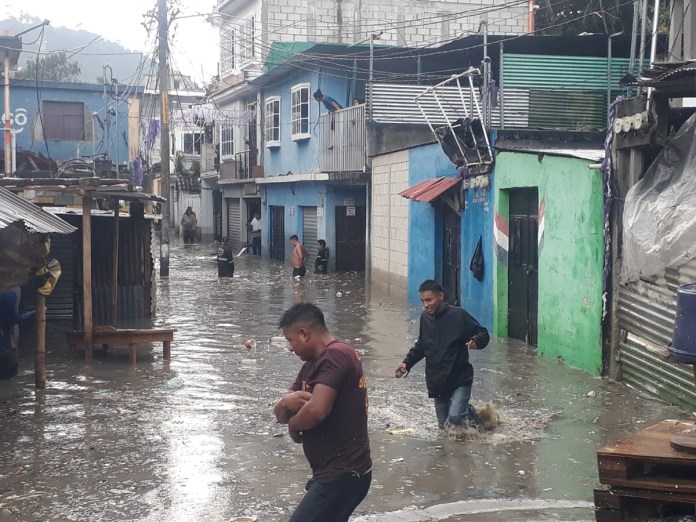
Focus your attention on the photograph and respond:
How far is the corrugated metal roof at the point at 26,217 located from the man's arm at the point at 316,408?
4736mm

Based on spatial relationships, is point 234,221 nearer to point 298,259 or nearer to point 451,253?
point 298,259

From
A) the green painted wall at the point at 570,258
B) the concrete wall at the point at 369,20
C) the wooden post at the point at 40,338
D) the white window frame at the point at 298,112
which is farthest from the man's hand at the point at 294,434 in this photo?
the concrete wall at the point at 369,20

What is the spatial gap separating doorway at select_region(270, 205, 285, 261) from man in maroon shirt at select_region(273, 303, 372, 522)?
94.8ft

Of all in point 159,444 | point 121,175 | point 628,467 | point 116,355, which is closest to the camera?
point 628,467

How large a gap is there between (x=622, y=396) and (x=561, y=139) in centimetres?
832

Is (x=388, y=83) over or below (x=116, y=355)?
over

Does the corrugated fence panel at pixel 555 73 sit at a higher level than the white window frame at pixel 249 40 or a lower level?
lower

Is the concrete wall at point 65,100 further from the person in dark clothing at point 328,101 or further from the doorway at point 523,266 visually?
the doorway at point 523,266

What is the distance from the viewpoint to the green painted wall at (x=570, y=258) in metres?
11.1

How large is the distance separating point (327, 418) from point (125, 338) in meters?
8.65

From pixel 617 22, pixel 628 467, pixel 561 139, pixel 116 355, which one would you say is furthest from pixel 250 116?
pixel 628 467

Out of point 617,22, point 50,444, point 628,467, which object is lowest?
point 50,444

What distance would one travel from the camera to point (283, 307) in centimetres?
1944

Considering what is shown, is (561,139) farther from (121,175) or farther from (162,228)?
(121,175)
